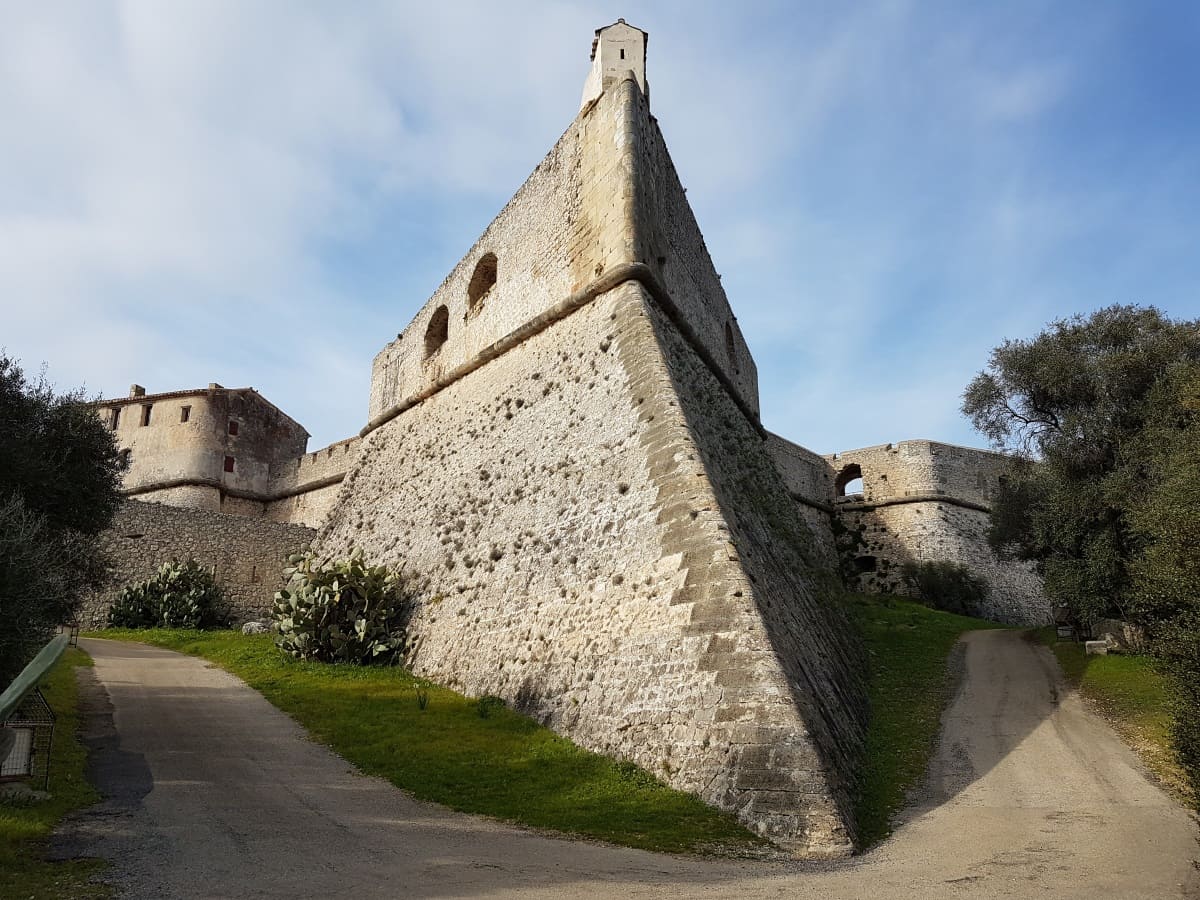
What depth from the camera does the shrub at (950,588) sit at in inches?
1101

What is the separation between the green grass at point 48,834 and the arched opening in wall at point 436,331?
11417 millimetres

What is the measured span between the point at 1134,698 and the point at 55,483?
52.0 feet

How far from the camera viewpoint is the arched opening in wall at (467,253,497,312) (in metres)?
17.6

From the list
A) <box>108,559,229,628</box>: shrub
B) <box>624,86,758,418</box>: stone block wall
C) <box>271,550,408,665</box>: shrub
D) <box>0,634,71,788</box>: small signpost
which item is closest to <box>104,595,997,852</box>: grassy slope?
<box>271,550,408,665</box>: shrub

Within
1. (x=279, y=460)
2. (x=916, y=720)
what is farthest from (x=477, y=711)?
(x=279, y=460)

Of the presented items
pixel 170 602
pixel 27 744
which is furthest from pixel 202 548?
pixel 27 744

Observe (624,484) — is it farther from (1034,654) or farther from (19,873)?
(1034,654)

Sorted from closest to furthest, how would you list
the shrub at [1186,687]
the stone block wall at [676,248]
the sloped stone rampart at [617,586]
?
the shrub at [1186,687]
the sloped stone rampart at [617,586]
the stone block wall at [676,248]

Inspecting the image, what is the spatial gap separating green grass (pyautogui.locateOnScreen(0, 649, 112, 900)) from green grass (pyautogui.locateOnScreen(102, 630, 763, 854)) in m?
2.52

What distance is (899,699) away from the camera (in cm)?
1261

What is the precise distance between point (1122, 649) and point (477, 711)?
41.6ft

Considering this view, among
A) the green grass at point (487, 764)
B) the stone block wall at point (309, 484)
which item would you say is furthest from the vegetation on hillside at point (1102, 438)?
the stone block wall at point (309, 484)

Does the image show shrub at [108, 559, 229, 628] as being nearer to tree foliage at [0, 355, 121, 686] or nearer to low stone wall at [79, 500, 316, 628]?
low stone wall at [79, 500, 316, 628]

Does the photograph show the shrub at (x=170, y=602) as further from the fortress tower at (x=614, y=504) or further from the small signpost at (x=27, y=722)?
the small signpost at (x=27, y=722)
